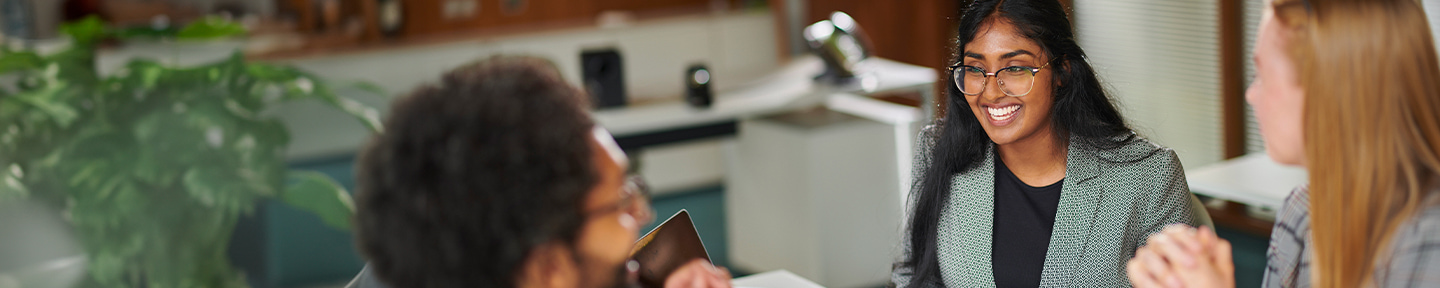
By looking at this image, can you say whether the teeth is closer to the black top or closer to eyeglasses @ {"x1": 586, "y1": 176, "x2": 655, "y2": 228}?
the black top

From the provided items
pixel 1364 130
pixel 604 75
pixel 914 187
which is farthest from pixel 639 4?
pixel 1364 130

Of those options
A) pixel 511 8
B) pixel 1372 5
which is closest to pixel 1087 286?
pixel 1372 5

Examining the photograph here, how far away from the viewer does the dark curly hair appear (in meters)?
0.92

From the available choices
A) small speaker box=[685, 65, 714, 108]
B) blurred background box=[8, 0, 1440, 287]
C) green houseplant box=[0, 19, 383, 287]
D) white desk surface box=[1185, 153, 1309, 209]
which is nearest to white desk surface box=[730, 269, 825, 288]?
blurred background box=[8, 0, 1440, 287]

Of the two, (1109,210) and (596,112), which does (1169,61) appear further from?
(1109,210)

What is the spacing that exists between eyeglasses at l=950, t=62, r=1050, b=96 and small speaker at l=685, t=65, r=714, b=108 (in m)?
2.12

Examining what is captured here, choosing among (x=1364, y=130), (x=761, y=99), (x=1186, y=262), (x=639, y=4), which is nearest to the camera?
(x=1364, y=130)

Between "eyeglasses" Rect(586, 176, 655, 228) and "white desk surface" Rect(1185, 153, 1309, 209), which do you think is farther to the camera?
"white desk surface" Rect(1185, 153, 1309, 209)

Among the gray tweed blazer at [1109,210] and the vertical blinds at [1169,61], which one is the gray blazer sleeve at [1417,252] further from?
the vertical blinds at [1169,61]

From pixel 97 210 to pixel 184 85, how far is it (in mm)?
380

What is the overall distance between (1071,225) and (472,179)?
1.06 m

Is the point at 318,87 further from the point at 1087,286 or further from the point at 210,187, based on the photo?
the point at 1087,286

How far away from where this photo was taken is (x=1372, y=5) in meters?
1.02

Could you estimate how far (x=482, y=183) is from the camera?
915 millimetres
